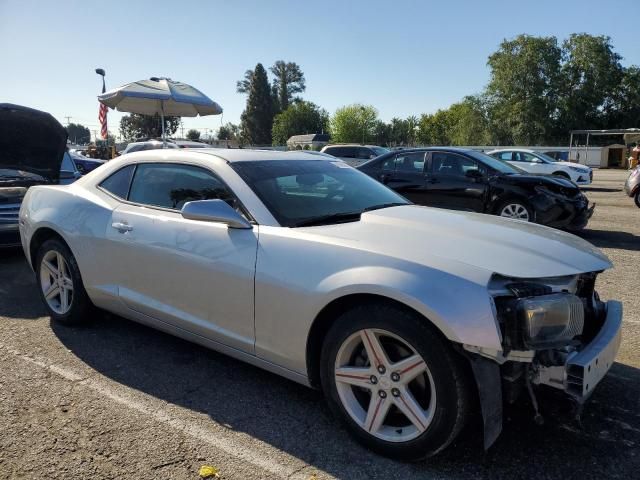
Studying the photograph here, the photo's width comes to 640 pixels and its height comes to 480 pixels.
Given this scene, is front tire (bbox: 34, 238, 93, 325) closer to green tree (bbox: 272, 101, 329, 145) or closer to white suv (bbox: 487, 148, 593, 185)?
white suv (bbox: 487, 148, 593, 185)

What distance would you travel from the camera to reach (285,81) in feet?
302

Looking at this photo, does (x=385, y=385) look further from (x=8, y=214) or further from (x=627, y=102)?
(x=627, y=102)

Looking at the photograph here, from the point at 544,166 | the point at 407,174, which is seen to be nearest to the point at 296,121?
the point at 544,166

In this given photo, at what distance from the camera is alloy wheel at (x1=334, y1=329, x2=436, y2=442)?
7.38 feet

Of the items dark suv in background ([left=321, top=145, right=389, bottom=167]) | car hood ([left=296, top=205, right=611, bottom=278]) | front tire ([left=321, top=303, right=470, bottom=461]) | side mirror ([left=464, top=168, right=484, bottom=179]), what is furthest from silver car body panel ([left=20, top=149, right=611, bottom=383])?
dark suv in background ([left=321, top=145, right=389, bottom=167])

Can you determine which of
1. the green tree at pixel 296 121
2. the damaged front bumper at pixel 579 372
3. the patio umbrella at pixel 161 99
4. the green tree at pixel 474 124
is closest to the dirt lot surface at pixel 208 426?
the damaged front bumper at pixel 579 372

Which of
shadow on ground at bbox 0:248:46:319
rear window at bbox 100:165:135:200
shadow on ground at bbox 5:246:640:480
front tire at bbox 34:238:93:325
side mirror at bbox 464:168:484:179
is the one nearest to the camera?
shadow on ground at bbox 5:246:640:480

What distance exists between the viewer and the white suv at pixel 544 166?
17.1 metres

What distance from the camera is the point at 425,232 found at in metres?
2.66

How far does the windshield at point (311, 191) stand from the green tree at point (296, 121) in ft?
266

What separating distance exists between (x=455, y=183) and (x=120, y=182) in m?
5.94

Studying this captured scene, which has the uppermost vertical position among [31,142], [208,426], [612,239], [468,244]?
[31,142]

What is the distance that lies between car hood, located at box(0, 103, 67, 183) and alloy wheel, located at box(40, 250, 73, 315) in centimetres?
294

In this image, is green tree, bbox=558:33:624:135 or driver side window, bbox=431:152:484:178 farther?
green tree, bbox=558:33:624:135
